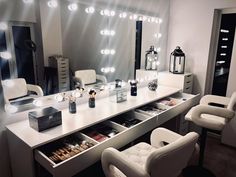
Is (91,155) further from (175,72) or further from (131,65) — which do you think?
(175,72)

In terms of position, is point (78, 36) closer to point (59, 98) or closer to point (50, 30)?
point (50, 30)

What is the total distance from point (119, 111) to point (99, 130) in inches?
9.7

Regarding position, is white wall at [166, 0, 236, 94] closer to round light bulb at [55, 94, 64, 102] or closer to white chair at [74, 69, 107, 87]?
white chair at [74, 69, 107, 87]

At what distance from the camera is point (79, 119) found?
5.28 feet

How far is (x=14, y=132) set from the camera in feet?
4.58

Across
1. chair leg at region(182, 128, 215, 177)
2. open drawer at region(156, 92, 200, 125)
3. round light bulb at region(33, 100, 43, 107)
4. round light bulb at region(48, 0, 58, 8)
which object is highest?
round light bulb at region(48, 0, 58, 8)

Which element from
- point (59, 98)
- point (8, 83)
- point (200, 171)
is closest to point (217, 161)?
point (200, 171)

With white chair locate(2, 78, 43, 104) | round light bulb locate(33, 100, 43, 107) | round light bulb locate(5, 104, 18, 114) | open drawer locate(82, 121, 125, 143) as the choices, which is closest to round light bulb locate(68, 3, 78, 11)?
white chair locate(2, 78, 43, 104)

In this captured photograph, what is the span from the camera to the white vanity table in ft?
4.03

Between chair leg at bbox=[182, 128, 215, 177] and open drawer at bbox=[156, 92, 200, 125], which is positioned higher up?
open drawer at bbox=[156, 92, 200, 125]

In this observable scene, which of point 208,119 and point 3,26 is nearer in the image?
point 3,26

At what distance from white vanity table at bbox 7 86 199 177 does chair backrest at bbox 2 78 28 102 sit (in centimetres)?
16

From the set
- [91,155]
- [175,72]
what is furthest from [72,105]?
[175,72]

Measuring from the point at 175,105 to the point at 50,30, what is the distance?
1460 mm
